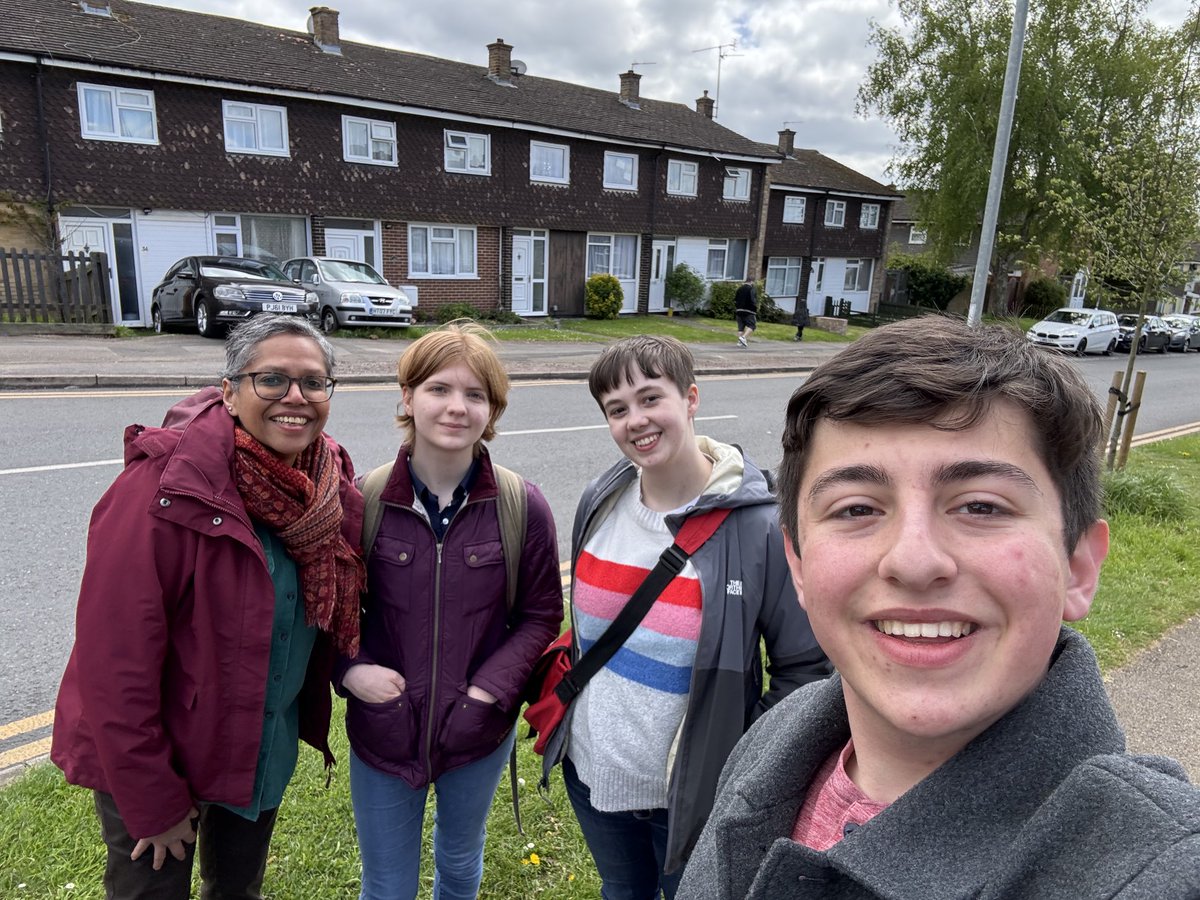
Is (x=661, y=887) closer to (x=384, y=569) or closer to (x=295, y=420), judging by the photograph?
(x=384, y=569)

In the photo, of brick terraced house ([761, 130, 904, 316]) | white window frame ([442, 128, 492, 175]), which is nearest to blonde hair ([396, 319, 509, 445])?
white window frame ([442, 128, 492, 175])

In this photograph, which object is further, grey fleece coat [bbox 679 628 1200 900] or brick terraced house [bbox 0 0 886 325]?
brick terraced house [bbox 0 0 886 325]

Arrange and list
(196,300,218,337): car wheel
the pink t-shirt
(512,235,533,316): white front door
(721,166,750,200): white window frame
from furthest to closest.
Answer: (721,166,750,200): white window frame < (512,235,533,316): white front door < (196,300,218,337): car wheel < the pink t-shirt

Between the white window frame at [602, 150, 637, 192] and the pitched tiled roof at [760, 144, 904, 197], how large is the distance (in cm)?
690

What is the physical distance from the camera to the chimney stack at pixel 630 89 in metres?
27.5

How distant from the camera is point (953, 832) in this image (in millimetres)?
843

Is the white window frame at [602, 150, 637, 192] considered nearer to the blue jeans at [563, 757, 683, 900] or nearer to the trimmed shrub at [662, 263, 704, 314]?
the trimmed shrub at [662, 263, 704, 314]

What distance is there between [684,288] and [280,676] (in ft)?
85.3

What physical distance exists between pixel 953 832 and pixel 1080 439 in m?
0.50

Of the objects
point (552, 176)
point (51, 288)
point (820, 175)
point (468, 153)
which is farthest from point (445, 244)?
point (820, 175)

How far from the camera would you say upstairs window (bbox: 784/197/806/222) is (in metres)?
31.5

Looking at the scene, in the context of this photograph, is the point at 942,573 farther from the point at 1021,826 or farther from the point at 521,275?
the point at 521,275

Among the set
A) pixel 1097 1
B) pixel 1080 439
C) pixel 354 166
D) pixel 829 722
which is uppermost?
pixel 1097 1

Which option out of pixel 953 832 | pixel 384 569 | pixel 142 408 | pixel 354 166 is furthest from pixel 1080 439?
pixel 354 166
